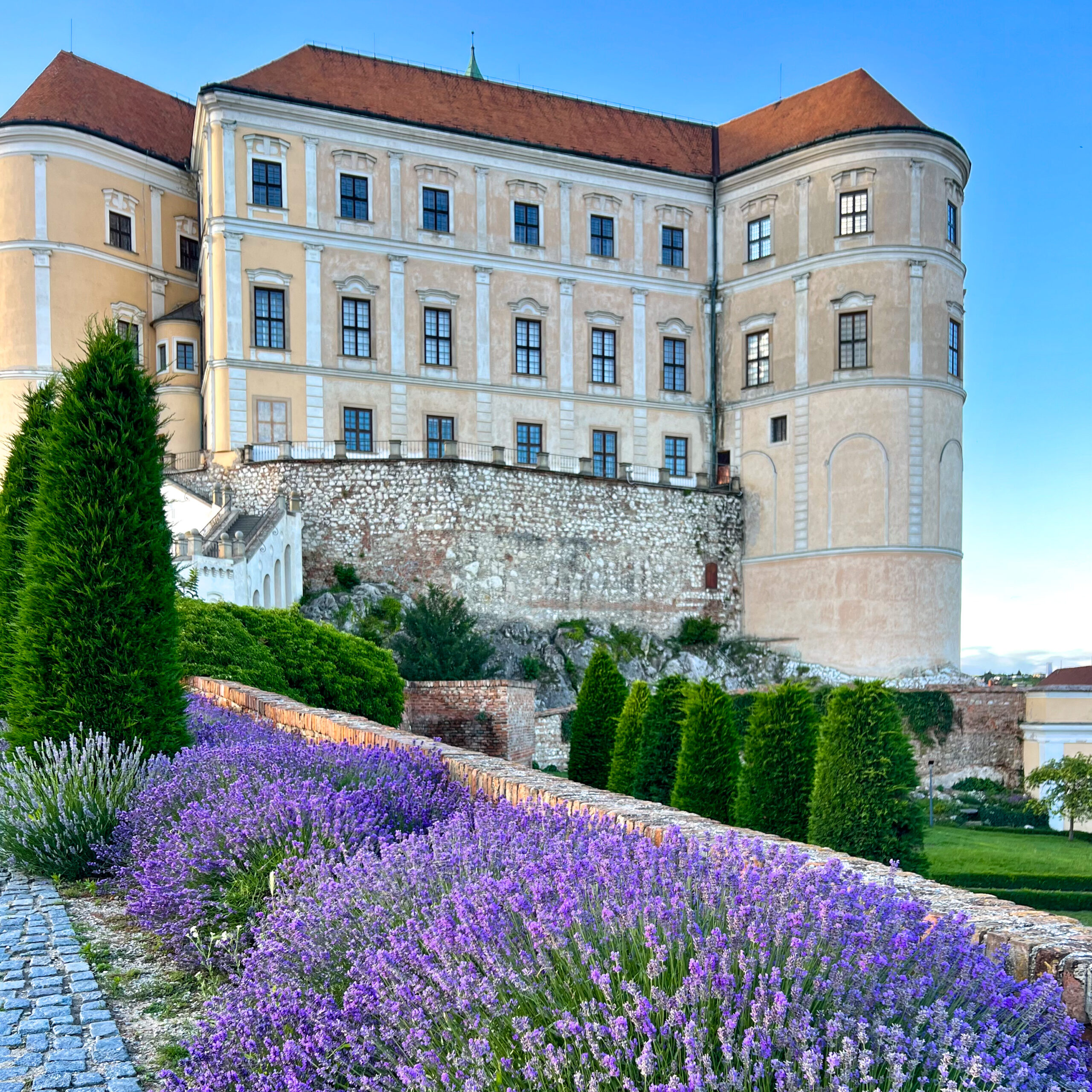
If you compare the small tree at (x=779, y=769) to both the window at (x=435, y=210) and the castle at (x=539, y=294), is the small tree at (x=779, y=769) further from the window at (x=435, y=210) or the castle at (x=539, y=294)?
the window at (x=435, y=210)

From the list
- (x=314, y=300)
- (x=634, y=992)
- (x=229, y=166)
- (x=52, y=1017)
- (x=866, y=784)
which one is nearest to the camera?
(x=634, y=992)

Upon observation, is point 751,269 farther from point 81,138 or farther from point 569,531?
point 81,138

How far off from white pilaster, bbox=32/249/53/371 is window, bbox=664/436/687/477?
736 inches

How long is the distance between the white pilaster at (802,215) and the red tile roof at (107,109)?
63.6ft

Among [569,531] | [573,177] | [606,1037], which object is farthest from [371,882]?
[573,177]

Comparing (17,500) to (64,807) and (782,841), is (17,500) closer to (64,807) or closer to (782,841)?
(64,807)

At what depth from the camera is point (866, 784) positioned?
13641mm

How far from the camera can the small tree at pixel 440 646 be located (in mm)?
25125

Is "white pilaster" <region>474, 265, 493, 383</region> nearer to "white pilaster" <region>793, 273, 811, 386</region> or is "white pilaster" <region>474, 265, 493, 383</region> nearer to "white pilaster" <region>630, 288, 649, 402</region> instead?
"white pilaster" <region>630, 288, 649, 402</region>

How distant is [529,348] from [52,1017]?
31382mm

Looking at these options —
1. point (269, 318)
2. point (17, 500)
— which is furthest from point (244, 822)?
point (269, 318)

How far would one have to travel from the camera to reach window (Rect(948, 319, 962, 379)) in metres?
34.4

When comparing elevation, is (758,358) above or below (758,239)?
below

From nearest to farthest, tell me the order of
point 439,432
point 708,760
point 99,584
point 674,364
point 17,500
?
point 99,584 < point 17,500 < point 708,760 < point 439,432 < point 674,364
